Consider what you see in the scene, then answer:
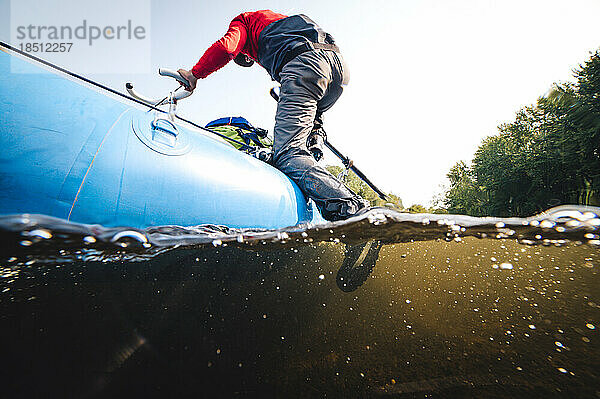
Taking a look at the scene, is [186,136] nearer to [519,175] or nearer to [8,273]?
[8,273]

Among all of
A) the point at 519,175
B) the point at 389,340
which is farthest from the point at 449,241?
the point at 519,175

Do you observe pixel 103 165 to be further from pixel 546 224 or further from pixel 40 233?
pixel 546 224

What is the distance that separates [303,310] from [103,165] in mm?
1222

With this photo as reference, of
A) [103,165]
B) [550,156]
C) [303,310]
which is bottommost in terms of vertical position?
[303,310]

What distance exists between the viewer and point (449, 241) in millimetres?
2123

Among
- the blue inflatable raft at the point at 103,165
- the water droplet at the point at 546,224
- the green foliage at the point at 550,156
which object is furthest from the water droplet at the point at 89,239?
the green foliage at the point at 550,156

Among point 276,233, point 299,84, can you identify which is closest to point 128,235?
point 276,233

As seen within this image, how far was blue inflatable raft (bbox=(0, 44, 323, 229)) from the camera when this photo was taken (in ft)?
3.88

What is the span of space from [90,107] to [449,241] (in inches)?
101

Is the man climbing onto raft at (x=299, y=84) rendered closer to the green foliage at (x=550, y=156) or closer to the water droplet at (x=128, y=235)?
the water droplet at (x=128, y=235)

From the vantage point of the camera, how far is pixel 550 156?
12.8m

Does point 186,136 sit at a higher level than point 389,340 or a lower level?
higher

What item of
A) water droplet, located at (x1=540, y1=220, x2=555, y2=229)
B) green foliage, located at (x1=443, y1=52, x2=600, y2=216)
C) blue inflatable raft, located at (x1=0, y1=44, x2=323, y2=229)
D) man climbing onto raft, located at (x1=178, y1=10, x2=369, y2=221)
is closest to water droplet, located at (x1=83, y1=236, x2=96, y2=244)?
blue inflatable raft, located at (x1=0, y1=44, x2=323, y2=229)

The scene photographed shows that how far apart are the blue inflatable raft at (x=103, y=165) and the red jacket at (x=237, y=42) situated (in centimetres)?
53
